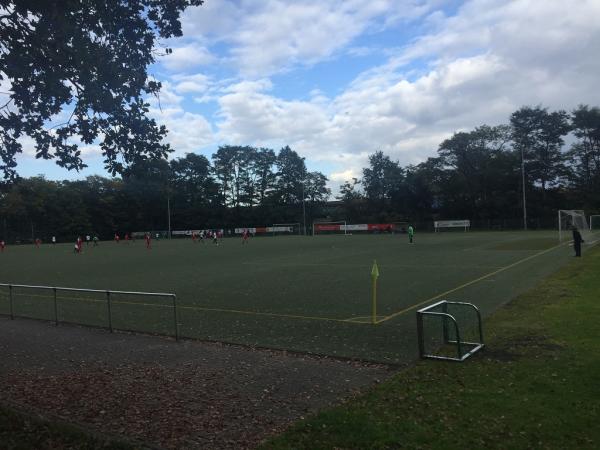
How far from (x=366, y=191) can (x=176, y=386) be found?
101m

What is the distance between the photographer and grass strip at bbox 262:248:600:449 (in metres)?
4.77

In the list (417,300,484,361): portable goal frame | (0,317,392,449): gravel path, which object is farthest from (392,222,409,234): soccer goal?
(0,317,392,449): gravel path

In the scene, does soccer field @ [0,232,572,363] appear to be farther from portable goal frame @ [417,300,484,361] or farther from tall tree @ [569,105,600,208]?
tall tree @ [569,105,600,208]

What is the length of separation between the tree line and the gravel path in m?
55.1

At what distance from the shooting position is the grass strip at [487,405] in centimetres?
477

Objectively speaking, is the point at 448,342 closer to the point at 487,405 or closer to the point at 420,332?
the point at 420,332

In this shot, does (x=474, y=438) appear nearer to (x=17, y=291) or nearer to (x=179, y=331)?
(x=179, y=331)

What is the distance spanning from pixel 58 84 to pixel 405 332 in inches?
291

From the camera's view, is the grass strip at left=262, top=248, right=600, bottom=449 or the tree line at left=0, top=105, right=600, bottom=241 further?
the tree line at left=0, top=105, right=600, bottom=241

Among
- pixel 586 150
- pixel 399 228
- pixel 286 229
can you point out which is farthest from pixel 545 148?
pixel 286 229

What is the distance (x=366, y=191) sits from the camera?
10588 cm

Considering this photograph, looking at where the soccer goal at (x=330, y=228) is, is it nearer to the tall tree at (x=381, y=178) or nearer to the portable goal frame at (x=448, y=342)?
the tall tree at (x=381, y=178)

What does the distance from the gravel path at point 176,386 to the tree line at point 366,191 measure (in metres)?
55.1

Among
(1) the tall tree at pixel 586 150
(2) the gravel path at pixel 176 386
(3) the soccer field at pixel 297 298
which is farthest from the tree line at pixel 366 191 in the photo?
(2) the gravel path at pixel 176 386
